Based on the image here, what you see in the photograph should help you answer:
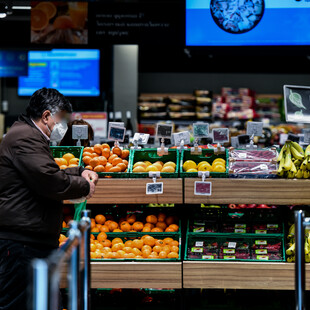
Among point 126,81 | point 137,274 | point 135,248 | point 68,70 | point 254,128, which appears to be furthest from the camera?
point 68,70

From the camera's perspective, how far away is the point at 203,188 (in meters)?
4.67

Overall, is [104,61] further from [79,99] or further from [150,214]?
[150,214]

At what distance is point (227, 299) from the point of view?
5078 mm

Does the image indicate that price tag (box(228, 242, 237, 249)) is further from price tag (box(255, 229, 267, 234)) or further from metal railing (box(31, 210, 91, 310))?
metal railing (box(31, 210, 91, 310))

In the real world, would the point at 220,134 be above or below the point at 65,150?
above

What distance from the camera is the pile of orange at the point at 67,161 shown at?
4789mm

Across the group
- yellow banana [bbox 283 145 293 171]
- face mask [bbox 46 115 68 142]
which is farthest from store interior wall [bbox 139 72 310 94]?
face mask [bbox 46 115 68 142]

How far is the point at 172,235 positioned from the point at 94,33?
92.9 inches

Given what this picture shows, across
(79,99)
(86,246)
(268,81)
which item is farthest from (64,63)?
(86,246)

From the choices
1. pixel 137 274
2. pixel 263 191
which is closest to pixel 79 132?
pixel 137 274

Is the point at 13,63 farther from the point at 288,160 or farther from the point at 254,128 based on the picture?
the point at 288,160

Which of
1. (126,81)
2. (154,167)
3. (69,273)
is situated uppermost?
(126,81)

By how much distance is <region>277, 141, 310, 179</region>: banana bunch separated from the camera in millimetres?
4676

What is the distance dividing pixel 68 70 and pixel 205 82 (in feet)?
8.65
